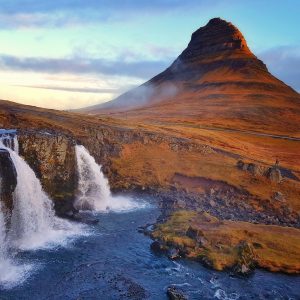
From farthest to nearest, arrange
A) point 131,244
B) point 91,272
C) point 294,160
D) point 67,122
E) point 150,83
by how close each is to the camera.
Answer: point 150,83 → point 294,160 → point 67,122 → point 131,244 → point 91,272

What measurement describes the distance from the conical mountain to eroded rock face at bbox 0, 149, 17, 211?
82.7 meters

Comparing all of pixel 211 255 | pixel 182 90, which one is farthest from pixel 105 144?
pixel 182 90

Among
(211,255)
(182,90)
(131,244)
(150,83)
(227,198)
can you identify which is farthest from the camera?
(150,83)

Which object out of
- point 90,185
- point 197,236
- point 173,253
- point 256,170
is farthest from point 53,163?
point 256,170

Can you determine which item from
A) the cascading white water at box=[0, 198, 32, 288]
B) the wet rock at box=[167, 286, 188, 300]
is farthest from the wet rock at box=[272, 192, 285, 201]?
the cascading white water at box=[0, 198, 32, 288]

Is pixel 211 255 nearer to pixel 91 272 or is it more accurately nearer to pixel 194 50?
pixel 91 272

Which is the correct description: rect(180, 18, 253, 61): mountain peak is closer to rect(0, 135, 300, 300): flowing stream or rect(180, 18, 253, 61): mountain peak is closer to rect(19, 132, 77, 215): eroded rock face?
rect(19, 132, 77, 215): eroded rock face

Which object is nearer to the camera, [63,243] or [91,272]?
[91,272]

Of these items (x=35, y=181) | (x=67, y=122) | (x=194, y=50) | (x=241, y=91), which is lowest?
(x=35, y=181)

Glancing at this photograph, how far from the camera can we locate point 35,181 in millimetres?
42656

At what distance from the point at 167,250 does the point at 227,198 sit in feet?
66.4

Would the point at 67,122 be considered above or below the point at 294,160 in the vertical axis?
above

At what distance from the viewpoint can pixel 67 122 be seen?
6781 cm

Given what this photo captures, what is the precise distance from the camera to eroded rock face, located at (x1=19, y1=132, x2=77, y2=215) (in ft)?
147
